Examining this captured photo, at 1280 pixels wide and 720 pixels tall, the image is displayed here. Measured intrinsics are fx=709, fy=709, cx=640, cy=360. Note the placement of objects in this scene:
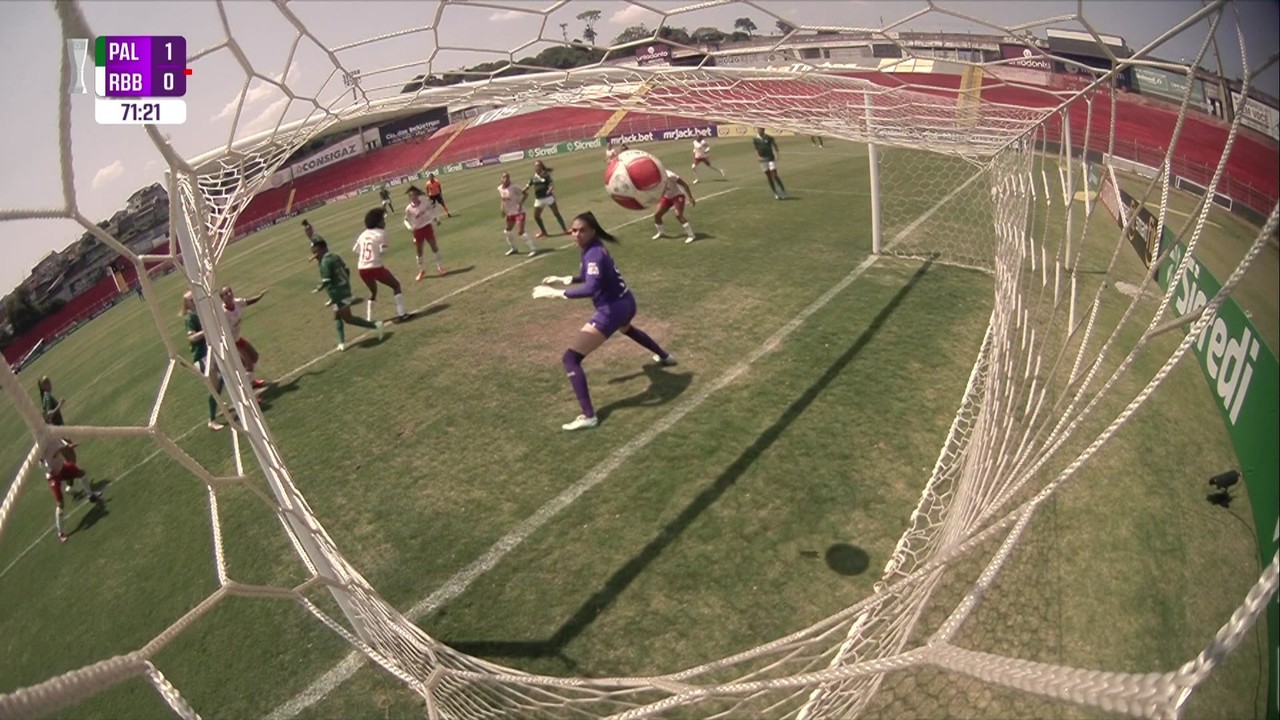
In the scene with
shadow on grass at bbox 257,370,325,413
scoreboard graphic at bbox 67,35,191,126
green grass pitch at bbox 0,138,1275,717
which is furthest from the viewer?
shadow on grass at bbox 257,370,325,413

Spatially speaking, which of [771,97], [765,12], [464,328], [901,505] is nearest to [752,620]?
[901,505]

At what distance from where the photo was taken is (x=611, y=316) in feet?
18.8

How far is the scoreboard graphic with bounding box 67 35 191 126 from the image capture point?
2.78 metres

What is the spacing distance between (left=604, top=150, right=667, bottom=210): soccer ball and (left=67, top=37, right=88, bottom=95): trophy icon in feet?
13.5

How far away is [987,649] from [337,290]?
728 cm

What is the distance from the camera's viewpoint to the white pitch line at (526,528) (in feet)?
11.7

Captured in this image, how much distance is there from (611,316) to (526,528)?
1934 millimetres

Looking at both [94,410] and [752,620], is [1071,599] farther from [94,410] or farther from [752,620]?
[94,410]

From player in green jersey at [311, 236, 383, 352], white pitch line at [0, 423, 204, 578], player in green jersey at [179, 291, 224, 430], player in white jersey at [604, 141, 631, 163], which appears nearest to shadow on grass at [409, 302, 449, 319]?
player in green jersey at [311, 236, 383, 352]

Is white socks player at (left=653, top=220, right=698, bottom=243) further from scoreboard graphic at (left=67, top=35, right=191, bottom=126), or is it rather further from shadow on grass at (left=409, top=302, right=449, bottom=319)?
scoreboard graphic at (left=67, top=35, right=191, bottom=126)

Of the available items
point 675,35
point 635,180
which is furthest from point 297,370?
point 675,35

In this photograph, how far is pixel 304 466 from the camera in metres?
5.88

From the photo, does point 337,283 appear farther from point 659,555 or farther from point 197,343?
point 659,555

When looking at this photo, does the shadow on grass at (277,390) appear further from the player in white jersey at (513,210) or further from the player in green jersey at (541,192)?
the player in green jersey at (541,192)
